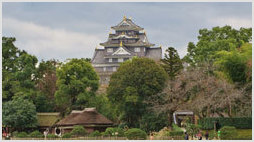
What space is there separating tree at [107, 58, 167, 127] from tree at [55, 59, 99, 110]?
297 cm

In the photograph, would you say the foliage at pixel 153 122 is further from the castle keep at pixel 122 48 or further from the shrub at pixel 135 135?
the castle keep at pixel 122 48

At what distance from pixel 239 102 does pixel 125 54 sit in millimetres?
36435

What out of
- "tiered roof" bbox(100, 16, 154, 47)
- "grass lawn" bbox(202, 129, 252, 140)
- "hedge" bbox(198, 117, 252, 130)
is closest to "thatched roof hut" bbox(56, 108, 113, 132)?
"hedge" bbox(198, 117, 252, 130)

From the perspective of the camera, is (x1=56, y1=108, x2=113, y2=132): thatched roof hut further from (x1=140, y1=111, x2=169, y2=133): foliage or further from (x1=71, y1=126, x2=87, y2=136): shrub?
(x1=140, y1=111, x2=169, y2=133): foliage

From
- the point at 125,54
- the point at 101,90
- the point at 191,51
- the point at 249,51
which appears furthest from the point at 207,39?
the point at 125,54

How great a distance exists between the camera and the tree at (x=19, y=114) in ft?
111

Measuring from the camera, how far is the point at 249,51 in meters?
28.0

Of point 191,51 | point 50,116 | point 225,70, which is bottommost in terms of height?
point 50,116

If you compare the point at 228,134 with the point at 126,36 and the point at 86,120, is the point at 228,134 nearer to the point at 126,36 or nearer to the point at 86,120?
the point at 86,120

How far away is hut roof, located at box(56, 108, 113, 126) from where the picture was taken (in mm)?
33156

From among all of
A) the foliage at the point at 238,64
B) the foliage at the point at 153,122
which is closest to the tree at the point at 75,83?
the foliage at the point at 153,122

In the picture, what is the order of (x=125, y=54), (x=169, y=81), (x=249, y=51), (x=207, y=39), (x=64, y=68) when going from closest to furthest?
(x=249, y=51) < (x=169, y=81) < (x=64, y=68) < (x=207, y=39) < (x=125, y=54)

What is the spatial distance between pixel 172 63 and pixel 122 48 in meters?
31.2

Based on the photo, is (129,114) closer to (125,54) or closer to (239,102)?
(239,102)
